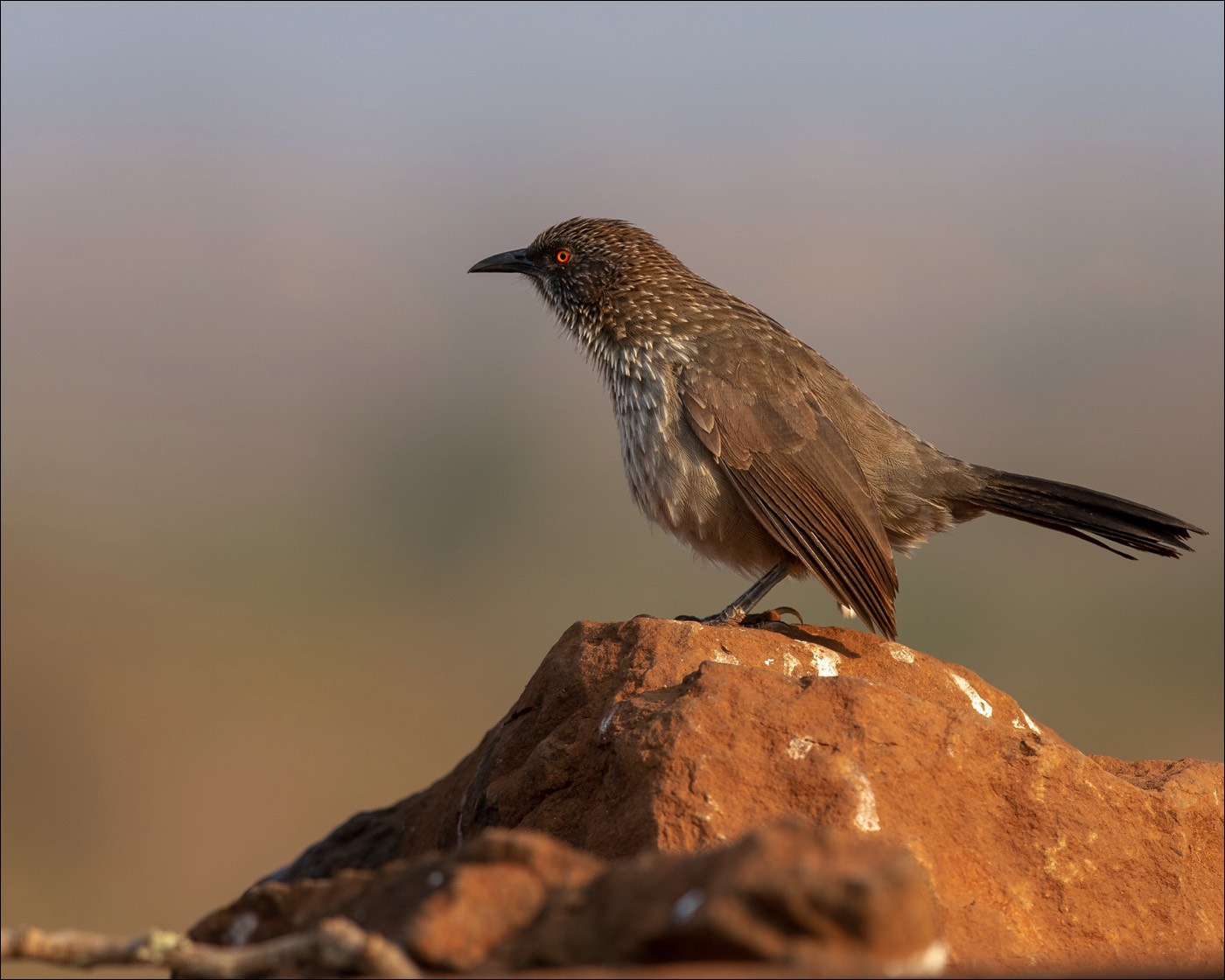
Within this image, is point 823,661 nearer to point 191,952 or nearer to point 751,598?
point 751,598

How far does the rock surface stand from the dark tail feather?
1.36 m

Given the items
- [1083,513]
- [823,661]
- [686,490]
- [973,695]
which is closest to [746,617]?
[686,490]

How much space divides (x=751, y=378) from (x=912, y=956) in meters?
4.26

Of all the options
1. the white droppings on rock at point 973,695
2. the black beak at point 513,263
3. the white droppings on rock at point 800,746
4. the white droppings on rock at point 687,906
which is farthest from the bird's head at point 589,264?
the white droppings on rock at point 687,906

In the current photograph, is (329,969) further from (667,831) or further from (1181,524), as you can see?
(1181,524)

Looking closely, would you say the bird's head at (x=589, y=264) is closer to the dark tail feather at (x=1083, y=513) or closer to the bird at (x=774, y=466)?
the bird at (x=774, y=466)

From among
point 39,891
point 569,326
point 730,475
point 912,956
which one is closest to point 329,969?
point 912,956

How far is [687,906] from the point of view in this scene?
2.38 meters

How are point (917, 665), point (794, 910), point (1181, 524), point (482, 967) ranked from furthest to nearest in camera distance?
point (1181, 524)
point (917, 665)
point (482, 967)
point (794, 910)

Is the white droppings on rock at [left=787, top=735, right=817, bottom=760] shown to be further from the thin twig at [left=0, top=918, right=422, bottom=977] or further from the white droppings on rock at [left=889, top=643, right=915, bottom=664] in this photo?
the thin twig at [left=0, top=918, right=422, bottom=977]

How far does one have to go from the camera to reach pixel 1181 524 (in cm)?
630

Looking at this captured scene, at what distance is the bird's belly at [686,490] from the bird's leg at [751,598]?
7 cm

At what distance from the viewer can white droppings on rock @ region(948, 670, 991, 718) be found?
17.1 feet

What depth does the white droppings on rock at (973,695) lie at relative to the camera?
522 centimetres
